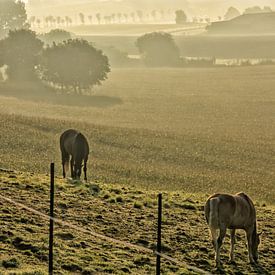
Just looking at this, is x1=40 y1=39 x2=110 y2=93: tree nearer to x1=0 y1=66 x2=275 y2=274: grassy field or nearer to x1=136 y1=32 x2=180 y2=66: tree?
x1=0 y1=66 x2=275 y2=274: grassy field

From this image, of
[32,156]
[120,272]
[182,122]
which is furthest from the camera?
[182,122]

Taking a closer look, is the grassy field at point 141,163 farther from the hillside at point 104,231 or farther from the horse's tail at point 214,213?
the horse's tail at point 214,213

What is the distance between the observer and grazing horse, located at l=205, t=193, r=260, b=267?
16219 millimetres

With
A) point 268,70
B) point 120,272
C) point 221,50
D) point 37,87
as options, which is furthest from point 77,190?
point 221,50

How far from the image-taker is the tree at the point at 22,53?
104562mm

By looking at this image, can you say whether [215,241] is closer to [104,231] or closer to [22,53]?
[104,231]

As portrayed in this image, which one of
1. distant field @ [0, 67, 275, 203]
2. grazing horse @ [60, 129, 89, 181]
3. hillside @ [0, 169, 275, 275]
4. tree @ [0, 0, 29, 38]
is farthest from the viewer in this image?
tree @ [0, 0, 29, 38]

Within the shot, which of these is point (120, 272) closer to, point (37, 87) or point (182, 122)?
point (182, 122)

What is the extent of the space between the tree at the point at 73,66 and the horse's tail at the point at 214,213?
82329 millimetres

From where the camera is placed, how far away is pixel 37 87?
10225cm

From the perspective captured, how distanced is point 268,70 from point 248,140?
8964 cm

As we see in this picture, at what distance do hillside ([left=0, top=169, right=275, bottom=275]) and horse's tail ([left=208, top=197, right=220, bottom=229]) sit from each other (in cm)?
123

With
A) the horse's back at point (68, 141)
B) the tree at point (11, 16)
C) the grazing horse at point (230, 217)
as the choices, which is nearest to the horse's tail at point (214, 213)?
the grazing horse at point (230, 217)

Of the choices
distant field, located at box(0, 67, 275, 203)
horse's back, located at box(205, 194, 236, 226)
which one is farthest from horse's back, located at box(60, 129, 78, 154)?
horse's back, located at box(205, 194, 236, 226)
